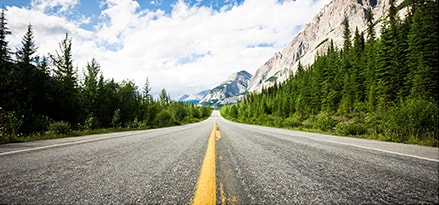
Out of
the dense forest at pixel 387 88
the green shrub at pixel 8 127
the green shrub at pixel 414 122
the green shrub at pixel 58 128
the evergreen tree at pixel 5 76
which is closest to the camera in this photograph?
the green shrub at pixel 414 122

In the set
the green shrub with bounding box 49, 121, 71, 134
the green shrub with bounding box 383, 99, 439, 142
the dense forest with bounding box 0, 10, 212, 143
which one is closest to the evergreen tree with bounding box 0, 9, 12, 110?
the dense forest with bounding box 0, 10, 212, 143

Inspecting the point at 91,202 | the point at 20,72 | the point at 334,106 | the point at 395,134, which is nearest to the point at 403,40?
the point at 334,106

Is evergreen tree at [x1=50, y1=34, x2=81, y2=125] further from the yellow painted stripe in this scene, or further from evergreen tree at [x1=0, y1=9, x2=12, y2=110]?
the yellow painted stripe

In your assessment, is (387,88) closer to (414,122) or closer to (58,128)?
(414,122)

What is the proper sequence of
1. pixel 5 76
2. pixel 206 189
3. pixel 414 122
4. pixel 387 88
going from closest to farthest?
pixel 206 189 → pixel 414 122 → pixel 5 76 → pixel 387 88

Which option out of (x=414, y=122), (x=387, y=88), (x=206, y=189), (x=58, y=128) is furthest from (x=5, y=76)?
(x=387, y=88)

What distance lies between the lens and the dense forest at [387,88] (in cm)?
744

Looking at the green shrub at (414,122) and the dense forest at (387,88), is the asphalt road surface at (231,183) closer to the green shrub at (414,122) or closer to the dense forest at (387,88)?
the dense forest at (387,88)

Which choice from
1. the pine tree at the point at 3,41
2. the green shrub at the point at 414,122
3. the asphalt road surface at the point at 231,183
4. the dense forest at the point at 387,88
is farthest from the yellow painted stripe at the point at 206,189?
the pine tree at the point at 3,41

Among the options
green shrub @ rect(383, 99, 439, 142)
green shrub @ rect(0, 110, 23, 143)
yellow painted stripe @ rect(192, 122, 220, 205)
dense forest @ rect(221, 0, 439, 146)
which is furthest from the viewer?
green shrub @ rect(0, 110, 23, 143)

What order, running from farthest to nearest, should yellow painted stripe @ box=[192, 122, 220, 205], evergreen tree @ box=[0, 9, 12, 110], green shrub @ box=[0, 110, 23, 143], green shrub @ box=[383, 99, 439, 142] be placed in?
evergreen tree @ box=[0, 9, 12, 110]
green shrub @ box=[0, 110, 23, 143]
green shrub @ box=[383, 99, 439, 142]
yellow painted stripe @ box=[192, 122, 220, 205]

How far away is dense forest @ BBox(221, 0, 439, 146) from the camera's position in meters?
7.44

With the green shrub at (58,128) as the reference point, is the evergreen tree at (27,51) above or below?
above

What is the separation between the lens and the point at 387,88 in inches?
1190
